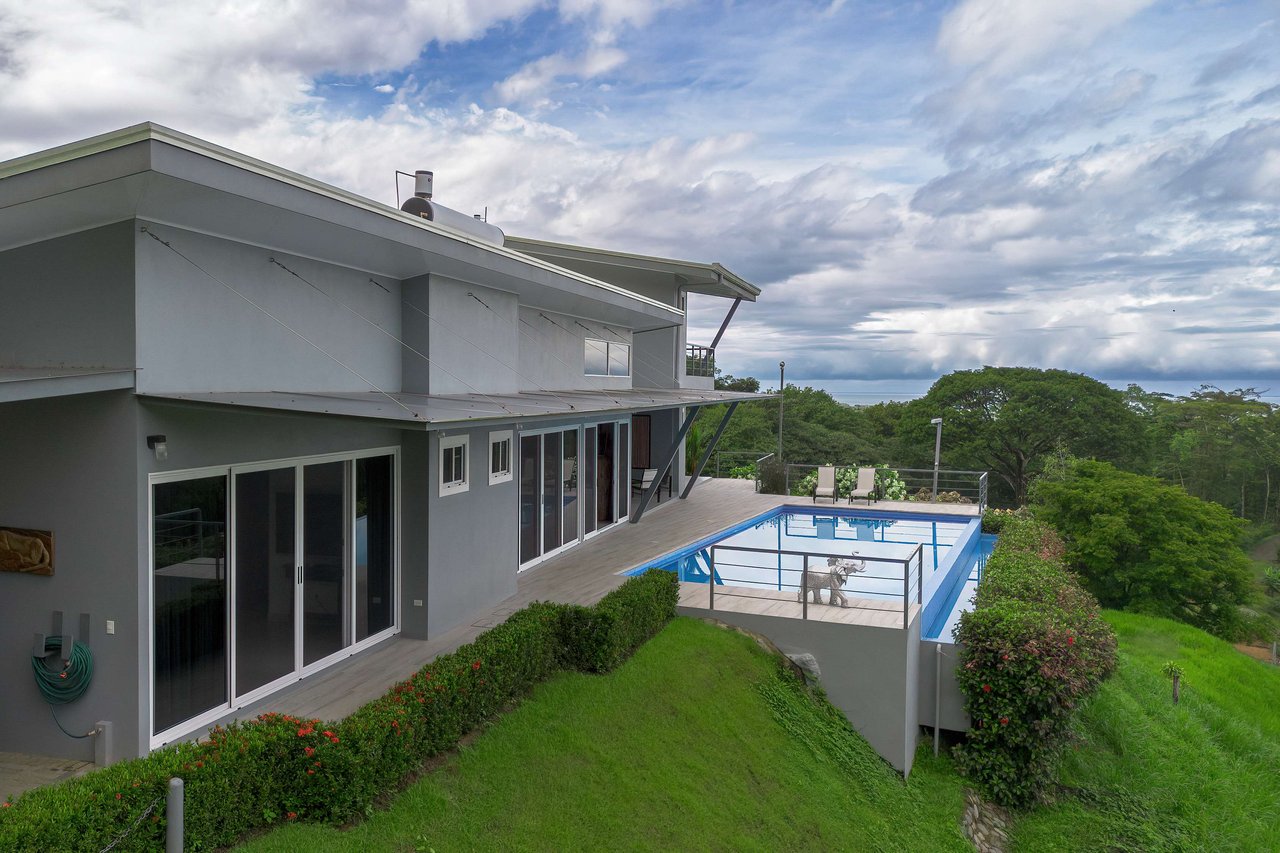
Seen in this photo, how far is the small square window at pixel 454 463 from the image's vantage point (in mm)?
10148

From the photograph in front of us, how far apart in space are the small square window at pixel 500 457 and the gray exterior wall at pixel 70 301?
5301 mm

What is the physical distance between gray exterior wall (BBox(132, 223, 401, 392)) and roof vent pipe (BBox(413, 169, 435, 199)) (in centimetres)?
402

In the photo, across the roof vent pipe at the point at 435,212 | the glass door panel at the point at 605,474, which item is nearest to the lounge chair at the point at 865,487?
the glass door panel at the point at 605,474

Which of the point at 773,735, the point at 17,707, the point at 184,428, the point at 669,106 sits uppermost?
the point at 669,106

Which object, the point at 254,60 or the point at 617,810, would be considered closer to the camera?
the point at 617,810

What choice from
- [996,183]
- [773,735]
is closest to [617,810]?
[773,735]

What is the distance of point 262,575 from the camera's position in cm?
774

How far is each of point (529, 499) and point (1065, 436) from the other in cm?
3398

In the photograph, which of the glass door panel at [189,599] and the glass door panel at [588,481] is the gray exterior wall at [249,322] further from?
the glass door panel at [588,481]

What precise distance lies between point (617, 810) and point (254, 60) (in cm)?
1292

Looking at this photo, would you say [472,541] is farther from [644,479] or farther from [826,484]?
[826,484]

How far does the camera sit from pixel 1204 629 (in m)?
24.2

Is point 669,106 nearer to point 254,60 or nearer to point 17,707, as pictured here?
point 254,60

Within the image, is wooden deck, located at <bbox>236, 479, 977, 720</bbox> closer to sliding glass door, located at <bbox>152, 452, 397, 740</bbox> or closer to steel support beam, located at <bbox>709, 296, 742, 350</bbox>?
sliding glass door, located at <bbox>152, 452, 397, 740</bbox>
